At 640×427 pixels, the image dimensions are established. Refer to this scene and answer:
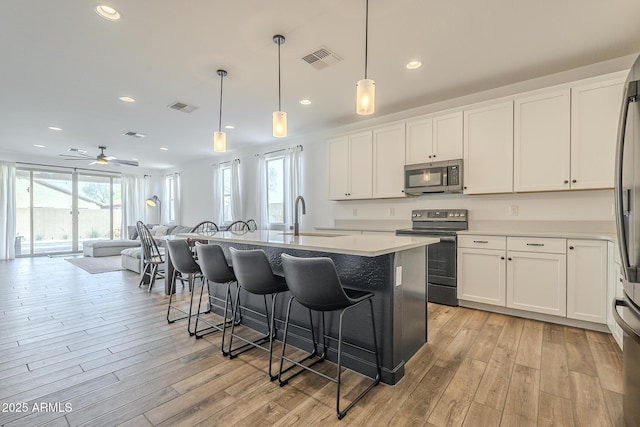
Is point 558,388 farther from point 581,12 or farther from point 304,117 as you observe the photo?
point 304,117

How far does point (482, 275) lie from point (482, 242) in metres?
0.37

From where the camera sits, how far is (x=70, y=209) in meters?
8.66

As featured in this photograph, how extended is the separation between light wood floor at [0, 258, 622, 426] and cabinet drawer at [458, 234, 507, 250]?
776 millimetres

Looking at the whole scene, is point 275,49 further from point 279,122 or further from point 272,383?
point 272,383

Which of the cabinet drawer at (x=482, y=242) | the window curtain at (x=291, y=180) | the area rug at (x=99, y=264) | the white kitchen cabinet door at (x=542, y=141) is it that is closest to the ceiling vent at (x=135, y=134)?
the area rug at (x=99, y=264)

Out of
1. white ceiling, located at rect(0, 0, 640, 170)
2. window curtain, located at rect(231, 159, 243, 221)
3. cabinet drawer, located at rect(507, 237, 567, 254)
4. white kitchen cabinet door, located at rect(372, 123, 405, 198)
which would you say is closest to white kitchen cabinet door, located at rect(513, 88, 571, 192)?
white ceiling, located at rect(0, 0, 640, 170)

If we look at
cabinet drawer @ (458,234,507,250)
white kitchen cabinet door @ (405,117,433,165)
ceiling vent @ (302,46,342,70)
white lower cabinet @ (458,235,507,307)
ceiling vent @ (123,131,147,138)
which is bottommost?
white lower cabinet @ (458,235,507,307)

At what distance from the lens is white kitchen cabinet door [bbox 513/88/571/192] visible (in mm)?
3064

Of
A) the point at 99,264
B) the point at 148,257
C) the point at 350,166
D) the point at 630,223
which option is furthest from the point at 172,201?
the point at 630,223

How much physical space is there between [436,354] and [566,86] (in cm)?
296

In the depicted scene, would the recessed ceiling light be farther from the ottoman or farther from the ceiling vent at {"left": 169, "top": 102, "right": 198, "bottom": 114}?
the ottoman

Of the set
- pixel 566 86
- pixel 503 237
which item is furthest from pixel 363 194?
pixel 566 86

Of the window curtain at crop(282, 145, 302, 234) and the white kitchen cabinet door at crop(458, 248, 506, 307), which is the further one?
the window curtain at crop(282, 145, 302, 234)

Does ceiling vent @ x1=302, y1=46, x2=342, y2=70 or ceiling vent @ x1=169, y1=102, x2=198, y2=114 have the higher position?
ceiling vent @ x1=302, y1=46, x2=342, y2=70
